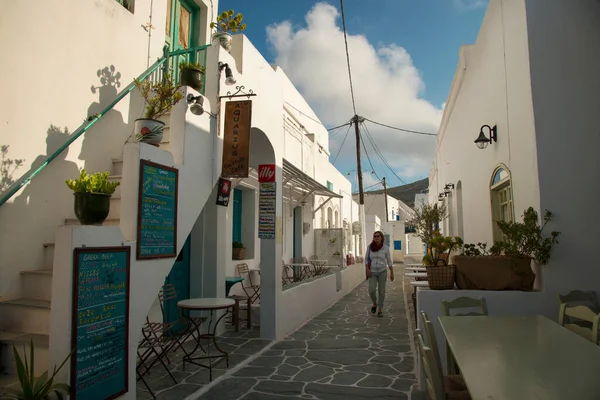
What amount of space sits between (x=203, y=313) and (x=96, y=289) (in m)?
3.69

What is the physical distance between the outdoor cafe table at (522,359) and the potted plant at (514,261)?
969 mm

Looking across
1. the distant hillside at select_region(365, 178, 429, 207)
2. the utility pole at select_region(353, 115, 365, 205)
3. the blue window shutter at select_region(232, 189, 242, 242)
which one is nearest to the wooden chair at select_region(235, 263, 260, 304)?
the blue window shutter at select_region(232, 189, 242, 242)

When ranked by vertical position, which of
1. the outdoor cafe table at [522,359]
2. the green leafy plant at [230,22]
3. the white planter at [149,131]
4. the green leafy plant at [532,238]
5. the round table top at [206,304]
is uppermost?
the green leafy plant at [230,22]

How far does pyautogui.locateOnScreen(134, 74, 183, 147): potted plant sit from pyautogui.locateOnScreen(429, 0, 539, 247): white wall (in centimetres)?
417

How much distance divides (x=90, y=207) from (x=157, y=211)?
0.78m

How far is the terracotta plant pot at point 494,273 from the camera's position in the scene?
15.2 ft

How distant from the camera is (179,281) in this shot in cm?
686

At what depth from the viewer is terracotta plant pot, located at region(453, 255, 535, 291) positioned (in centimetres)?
463

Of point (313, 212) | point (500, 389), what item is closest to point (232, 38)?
point (500, 389)

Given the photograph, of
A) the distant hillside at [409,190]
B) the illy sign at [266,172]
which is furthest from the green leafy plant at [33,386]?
the distant hillside at [409,190]

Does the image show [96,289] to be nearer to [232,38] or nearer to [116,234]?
[116,234]

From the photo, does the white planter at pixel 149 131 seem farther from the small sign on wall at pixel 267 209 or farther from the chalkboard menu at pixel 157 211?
the small sign on wall at pixel 267 209

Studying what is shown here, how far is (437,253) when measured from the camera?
5.31 meters

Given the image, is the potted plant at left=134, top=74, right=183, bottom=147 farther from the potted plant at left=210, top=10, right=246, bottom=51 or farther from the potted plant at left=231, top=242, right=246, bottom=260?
the potted plant at left=231, top=242, right=246, bottom=260
